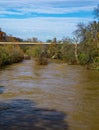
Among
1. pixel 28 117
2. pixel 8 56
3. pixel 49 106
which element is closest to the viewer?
pixel 28 117

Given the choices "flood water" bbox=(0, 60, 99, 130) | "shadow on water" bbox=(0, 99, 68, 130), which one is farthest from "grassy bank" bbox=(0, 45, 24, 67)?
"shadow on water" bbox=(0, 99, 68, 130)

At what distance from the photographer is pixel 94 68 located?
36250 mm

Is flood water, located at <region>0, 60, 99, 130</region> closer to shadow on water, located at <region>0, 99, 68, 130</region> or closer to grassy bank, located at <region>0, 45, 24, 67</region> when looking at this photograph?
shadow on water, located at <region>0, 99, 68, 130</region>

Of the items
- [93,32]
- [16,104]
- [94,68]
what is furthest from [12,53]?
[16,104]

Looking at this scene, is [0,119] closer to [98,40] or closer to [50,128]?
[50,128]


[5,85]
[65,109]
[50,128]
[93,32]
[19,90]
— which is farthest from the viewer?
[93,32]

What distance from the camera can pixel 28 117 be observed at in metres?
13.7

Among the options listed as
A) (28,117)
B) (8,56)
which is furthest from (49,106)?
(8,56)

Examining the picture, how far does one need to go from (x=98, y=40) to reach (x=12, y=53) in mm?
11961

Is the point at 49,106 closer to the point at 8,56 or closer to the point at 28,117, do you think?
the point at 28,117

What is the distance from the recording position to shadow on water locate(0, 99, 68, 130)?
12.4 m

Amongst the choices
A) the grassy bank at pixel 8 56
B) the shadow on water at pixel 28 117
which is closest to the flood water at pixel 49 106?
the shadow on water at pixel 28 117

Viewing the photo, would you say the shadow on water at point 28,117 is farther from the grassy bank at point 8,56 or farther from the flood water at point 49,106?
the grassy bank at point 8,56

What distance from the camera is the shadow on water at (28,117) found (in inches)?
489
